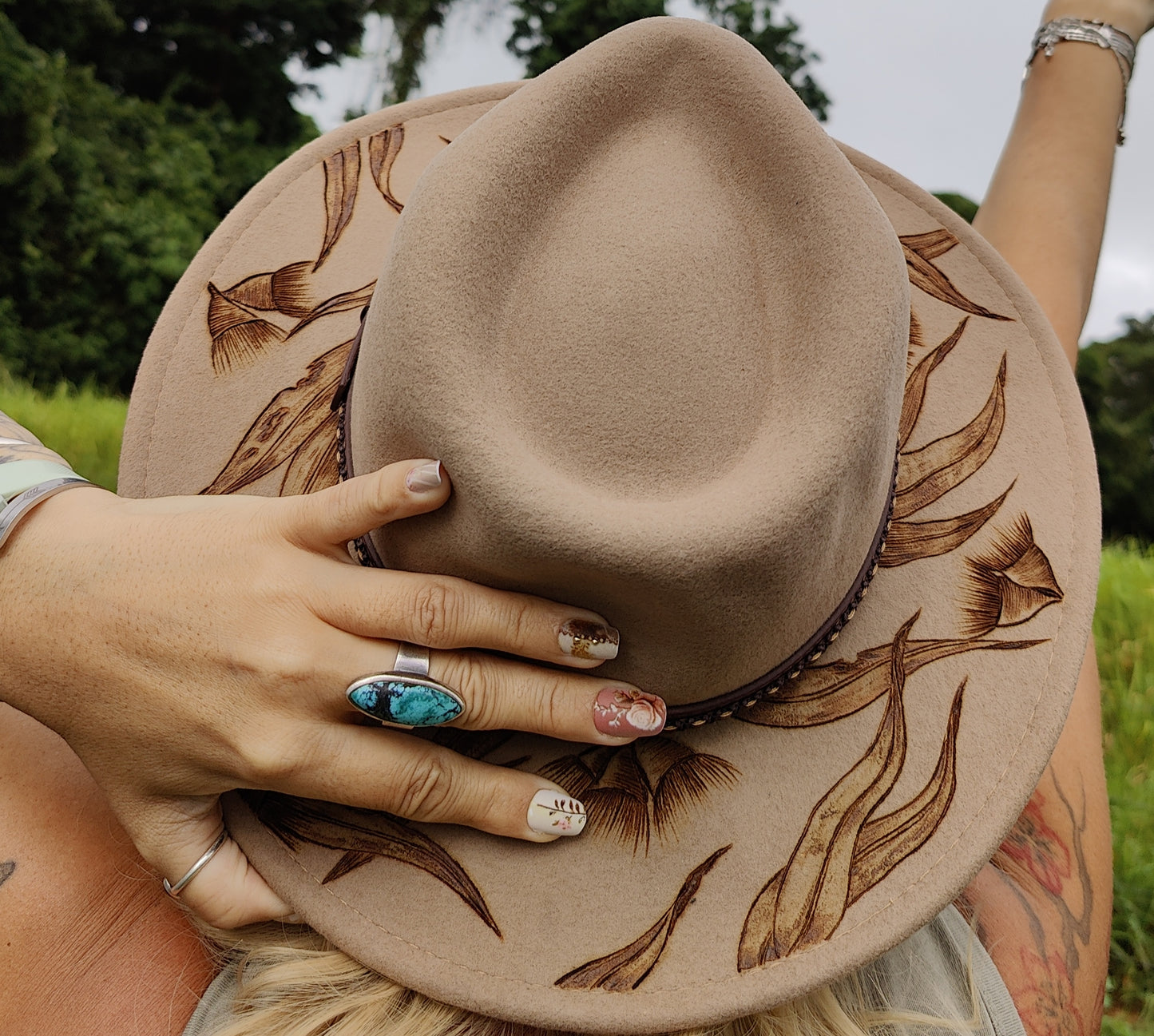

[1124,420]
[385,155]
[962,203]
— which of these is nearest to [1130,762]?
[385,155]

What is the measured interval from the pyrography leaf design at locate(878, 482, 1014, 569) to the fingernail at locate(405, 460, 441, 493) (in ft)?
2.46

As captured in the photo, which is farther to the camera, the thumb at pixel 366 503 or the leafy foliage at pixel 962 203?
the leafy foliage at pixel 962 203

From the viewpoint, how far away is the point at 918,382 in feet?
4.86

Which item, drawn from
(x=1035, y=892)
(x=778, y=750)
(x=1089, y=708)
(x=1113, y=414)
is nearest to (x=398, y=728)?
(x=778, y=750)

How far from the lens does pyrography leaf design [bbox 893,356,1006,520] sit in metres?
1.41

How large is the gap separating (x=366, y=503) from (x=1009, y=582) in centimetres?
98

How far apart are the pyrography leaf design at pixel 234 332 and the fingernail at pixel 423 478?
0.64 metres

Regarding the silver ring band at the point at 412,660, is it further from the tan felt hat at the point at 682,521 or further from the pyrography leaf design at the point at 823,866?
the pyrography leaf design at the point at 823,866

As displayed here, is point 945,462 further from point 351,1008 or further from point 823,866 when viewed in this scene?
point 351,1008

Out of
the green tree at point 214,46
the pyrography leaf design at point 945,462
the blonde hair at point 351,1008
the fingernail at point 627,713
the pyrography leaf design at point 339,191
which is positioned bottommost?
the blonde hair at point 351,1008

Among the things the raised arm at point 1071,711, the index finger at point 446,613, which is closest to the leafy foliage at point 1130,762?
the raised arm at point 1071,711

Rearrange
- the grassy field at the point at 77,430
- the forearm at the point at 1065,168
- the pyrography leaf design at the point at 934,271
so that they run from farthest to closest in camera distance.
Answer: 1. the grassy field at the point at 77,430
2. the forearm at the point at 1065,168
3. the pyrography leaf design at the point at 934,271

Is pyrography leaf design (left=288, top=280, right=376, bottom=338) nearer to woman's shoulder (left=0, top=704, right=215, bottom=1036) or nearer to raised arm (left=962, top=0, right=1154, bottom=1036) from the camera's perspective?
woman's shoulder (left=0, top=704, right=215, bottom=1036)

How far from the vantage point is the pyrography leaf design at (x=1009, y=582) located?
1.29 m
